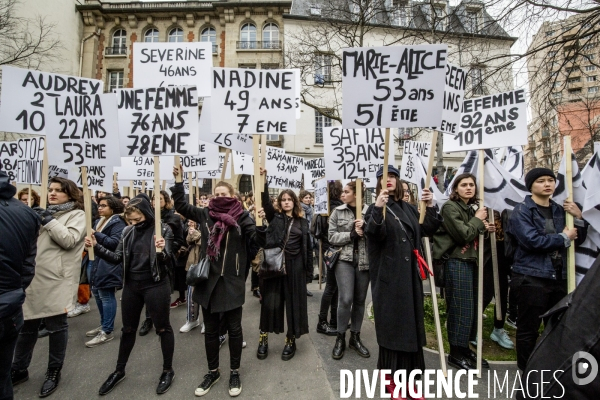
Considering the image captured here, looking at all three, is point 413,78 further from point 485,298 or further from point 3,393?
point 3,393

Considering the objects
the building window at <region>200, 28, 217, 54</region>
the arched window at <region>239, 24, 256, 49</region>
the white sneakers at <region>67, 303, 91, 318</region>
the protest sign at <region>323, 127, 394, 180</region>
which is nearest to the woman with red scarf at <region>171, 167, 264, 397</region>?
the protest sign at <region>323, 127, 394, 180</region>

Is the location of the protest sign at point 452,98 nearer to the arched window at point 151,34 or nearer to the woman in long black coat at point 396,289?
the woman in long black coat at point 396,289

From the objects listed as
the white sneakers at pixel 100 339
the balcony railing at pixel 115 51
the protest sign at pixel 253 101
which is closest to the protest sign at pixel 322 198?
the protest sign at pixel 253 101

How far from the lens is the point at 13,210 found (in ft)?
7.41

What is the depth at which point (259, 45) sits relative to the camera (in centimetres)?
2244

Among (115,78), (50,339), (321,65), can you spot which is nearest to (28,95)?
(50,339)

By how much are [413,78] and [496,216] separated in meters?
2.61

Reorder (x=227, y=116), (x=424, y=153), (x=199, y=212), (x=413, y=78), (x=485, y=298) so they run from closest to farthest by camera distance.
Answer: (x=413, y=78)
(x=199, y=212)
(x=227, y=116)
(x=485, y=298)
(x=424, y=153)

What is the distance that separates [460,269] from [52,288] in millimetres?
4264

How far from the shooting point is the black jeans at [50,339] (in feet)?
10.3

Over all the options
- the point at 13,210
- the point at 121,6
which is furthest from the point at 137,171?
the point at 121,6

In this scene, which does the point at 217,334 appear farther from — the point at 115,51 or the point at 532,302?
the point at 115,51

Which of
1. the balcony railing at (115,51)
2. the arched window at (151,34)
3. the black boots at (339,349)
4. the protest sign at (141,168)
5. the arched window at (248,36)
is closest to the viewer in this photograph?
the black boots at (339,349)

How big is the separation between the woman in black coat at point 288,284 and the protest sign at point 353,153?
94 centimetres
